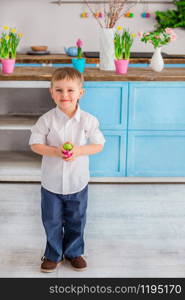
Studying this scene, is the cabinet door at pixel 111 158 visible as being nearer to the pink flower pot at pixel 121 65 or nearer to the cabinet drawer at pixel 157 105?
the cabinet drawer at pixel 157 105

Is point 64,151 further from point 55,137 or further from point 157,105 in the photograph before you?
point 157,105

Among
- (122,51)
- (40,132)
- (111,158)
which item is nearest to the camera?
(40,132)

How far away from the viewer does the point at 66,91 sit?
2.35m

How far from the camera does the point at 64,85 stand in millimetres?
2340

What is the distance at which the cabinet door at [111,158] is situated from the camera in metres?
3.93

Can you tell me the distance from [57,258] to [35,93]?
216 centimetres

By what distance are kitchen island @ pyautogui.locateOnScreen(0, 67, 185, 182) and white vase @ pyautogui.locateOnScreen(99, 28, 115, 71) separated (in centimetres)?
13

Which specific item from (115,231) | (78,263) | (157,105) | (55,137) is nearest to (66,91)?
(55,137)

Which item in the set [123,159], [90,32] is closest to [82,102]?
[123,159]

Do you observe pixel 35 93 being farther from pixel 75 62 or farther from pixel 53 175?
pixel 53 175

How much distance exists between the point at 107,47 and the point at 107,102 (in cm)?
48

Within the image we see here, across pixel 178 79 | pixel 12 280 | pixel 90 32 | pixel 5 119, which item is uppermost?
pixel 90 32

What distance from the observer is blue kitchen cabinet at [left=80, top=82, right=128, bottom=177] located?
3.84m

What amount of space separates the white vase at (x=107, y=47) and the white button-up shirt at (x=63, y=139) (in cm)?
162
